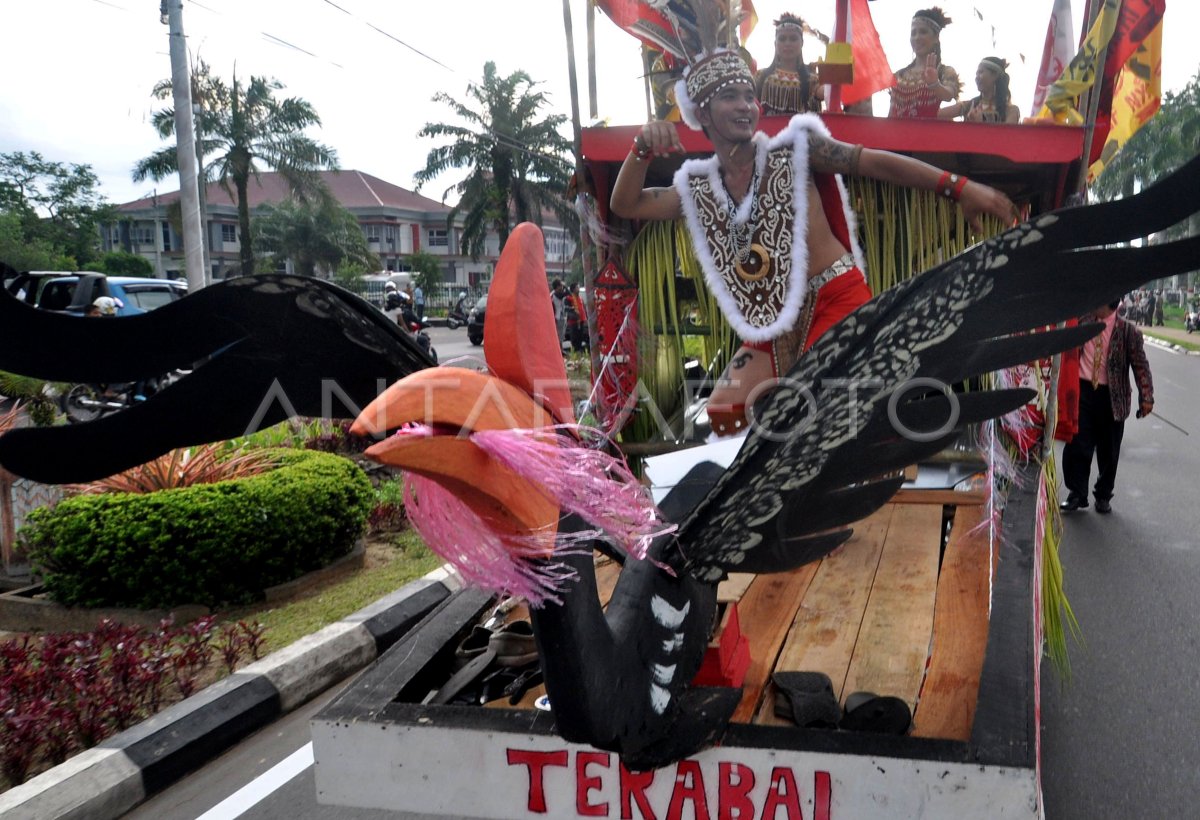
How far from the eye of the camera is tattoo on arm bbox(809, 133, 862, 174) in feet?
9.57

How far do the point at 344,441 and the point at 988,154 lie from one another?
5.90 metres

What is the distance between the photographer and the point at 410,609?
473 cm

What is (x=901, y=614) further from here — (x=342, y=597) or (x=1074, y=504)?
(x=1074, y=504)

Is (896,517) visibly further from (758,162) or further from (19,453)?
(19,453)

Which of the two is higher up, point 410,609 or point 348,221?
point 348,221

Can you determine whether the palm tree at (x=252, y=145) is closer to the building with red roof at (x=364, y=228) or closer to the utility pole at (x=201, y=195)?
the utility pole at (x=201, y=195)

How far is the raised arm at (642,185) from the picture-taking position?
116 inches

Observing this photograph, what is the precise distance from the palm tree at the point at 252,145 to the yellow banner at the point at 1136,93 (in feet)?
87.4

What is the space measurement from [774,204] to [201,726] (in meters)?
2.78

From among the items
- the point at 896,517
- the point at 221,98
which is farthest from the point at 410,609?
the point at 221,98

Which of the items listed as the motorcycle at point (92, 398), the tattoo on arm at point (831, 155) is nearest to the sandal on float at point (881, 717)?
the tattoo on arm at point (831, 155)

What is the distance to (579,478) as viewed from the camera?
1.38 m

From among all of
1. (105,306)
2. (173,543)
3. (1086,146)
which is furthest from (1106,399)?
(105,306)

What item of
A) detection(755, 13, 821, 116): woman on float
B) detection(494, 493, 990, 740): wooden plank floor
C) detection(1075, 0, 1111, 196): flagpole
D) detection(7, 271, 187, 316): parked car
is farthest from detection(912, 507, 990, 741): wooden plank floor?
detection(7, 271, 187, 316): parked car
